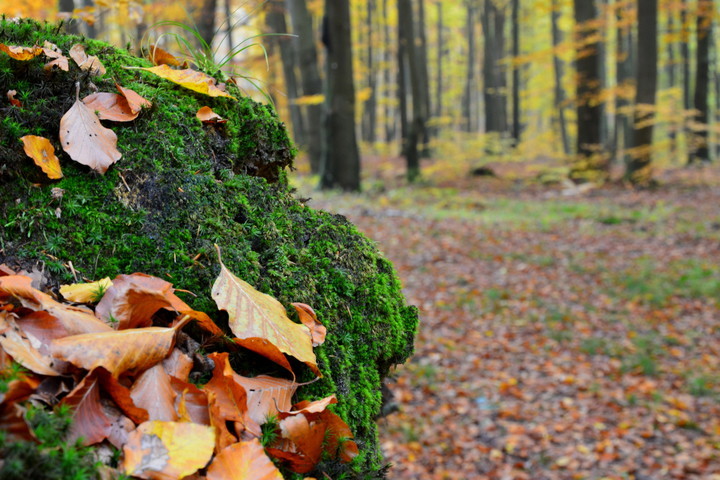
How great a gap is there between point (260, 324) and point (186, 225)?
0.38 m

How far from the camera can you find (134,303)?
1193mm

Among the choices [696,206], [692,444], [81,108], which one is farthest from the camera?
[696,206]

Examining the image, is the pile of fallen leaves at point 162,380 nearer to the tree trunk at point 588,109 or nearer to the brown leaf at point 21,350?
the brown leaf at point 21,350

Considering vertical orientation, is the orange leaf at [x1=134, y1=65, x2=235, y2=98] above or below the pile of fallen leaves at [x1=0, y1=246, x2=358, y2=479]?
above

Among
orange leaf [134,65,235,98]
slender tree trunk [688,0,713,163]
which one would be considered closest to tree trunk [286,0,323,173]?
orange leaf [134,65,235,98]

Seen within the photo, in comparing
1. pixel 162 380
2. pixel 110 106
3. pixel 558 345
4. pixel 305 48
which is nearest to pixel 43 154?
pixel 110 106

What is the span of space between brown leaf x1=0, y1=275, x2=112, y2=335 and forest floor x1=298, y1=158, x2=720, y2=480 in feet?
3.96

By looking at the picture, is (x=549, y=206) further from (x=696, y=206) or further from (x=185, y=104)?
(x=185, y=104)

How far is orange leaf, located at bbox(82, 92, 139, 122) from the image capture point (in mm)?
1505

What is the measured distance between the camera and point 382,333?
1.58m

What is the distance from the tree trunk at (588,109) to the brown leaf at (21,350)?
16869 millimetres

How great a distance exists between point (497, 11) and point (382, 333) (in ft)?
96.9

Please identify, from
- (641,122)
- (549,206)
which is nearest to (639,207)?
(549,206)

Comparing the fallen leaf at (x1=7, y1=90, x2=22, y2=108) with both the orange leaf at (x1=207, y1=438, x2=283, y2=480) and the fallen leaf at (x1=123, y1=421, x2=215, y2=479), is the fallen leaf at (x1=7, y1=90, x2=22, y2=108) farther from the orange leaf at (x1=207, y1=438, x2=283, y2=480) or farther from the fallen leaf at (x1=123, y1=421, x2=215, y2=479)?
the orange leaf at (x1=207, y1=438, x2=283, y2=480)
